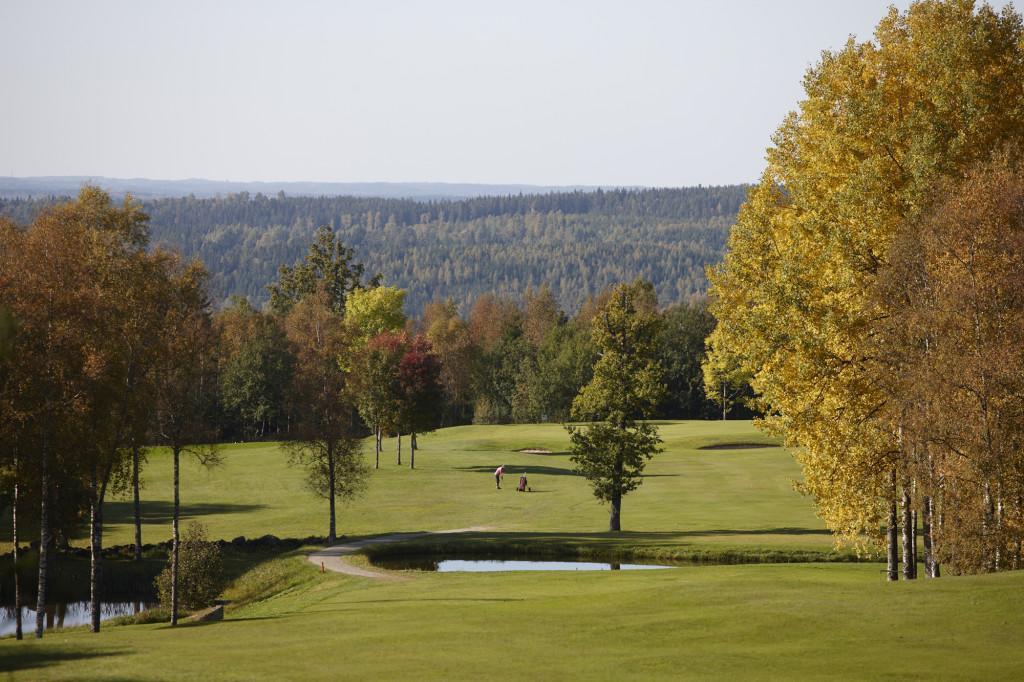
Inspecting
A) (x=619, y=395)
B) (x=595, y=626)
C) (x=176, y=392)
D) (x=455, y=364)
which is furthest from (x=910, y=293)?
(x=455, y=364)

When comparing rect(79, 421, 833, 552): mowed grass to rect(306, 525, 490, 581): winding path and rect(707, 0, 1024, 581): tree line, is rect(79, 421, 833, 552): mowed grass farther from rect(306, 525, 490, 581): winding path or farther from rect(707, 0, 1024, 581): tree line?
rect(707, 0, 1024, 581): tree line

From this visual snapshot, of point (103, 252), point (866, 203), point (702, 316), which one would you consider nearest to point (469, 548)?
point (103, 252)

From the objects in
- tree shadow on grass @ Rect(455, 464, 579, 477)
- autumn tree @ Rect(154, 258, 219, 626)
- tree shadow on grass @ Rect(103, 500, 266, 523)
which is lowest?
tree shadow on grass @ Rect(455, 464, 579, 477)

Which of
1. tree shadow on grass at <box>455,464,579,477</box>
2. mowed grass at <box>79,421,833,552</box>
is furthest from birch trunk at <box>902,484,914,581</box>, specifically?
tree shadow on grass at <box>455,464,579,477</box>

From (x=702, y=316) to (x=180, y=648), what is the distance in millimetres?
119037

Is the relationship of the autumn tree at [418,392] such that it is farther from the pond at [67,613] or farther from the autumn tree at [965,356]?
the autumn tree at [965,356]

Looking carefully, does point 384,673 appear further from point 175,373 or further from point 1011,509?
point 175,373

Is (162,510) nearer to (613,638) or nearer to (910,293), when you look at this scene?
(613,638)

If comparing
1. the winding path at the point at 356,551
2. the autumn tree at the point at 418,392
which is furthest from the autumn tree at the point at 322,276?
the winding path at the point at 356,551

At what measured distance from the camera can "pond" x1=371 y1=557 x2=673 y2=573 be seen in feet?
155

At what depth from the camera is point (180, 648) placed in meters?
25.0

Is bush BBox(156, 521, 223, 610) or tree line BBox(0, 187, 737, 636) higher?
tree line BBox(0, 187, 737, 636)

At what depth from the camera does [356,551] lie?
4938 cm

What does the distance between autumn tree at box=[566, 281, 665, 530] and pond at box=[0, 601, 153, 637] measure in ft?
68.6
